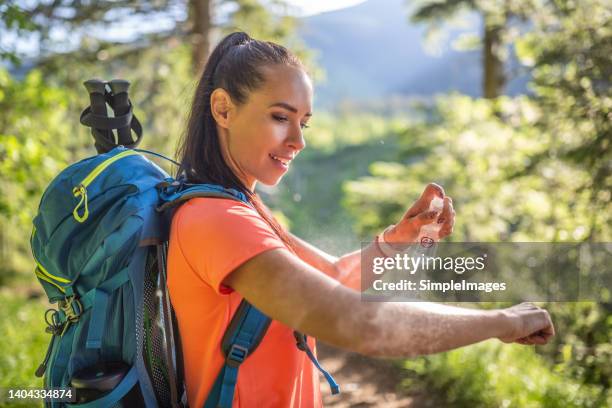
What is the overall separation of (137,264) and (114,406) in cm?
34

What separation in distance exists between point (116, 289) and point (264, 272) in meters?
0.46

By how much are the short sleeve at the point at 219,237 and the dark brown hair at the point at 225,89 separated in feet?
Result: 0.65

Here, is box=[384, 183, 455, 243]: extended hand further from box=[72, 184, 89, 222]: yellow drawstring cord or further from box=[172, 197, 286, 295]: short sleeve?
box=[72, 184, 89, 222]: yellow drawstring cord

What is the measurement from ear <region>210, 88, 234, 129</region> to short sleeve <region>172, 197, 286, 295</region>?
0.30 meters

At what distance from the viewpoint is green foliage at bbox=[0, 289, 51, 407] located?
16.1ft

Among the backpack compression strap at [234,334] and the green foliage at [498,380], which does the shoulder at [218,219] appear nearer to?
the backpack compression strap at [234,334]

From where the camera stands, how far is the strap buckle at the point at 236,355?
1.35 meters

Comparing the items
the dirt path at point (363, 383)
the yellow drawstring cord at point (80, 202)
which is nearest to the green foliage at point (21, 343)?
the dirt path at point (363, 383)

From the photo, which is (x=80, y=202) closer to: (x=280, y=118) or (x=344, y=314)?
(x=280, y=118)

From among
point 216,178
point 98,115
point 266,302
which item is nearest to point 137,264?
point 216,178

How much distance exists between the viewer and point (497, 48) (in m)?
10.9

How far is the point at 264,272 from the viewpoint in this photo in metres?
1.19

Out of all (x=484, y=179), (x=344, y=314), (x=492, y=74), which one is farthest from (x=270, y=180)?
(x=492, y=74)

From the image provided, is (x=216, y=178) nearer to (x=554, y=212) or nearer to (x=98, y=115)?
(x=98, y=115)
